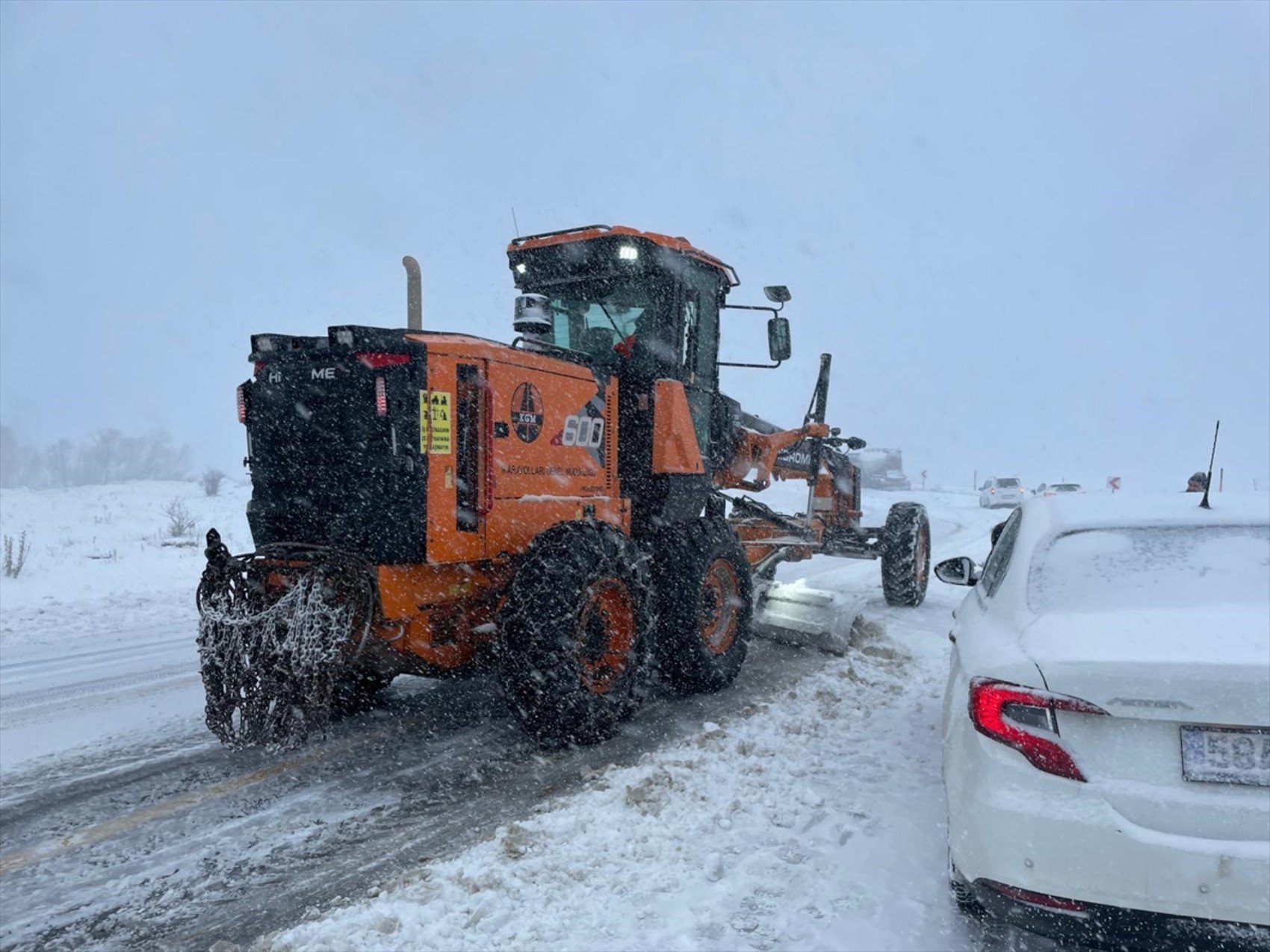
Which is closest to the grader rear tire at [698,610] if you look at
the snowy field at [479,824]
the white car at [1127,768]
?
the snowy field at [479,824]

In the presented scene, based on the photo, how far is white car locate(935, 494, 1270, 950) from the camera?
2283 millimetres

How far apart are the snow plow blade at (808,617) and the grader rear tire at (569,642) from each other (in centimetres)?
275

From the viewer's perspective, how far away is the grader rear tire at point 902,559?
9.89m

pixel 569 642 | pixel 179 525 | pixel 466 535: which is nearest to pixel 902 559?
pixel 569 642

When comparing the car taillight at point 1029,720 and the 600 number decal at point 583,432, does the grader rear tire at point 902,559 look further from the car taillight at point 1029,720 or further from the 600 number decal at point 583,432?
the car taillight at point 1029,720

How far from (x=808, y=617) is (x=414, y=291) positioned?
172 inches

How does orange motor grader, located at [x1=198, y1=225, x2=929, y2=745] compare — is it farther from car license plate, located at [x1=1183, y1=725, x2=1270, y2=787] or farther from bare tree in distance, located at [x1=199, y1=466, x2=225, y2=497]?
bare tree in distance, located at [x1=199, y1=466, x2=225, y2=497]

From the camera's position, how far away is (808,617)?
7629 millimetres

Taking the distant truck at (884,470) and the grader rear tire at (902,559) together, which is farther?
the distant truck at (884,470)

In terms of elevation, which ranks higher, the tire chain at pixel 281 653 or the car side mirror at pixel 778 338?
the car side mirror at pixel 778 338

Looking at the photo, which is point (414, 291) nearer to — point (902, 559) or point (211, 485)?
point (902, 559)

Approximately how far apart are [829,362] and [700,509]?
2.85 metres

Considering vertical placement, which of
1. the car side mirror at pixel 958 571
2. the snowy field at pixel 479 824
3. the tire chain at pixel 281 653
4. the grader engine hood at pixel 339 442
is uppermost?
the grader engine hood at pixel 339 442

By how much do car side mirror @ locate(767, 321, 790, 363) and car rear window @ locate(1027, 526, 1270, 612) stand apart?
14.3 ft
